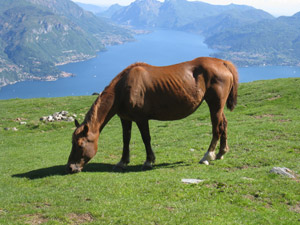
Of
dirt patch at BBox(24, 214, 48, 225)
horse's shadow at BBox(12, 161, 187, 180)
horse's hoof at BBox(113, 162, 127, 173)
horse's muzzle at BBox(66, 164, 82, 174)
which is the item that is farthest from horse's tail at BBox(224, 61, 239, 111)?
dirt patch at BBox(24, 214, 48, 225)

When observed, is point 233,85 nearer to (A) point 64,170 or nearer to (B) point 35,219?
(A) point 64,170

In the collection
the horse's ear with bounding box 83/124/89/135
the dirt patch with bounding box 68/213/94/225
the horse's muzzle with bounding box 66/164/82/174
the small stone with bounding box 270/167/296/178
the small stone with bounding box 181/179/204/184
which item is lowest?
the horse's muzzle with bounding box 66/164/82/174

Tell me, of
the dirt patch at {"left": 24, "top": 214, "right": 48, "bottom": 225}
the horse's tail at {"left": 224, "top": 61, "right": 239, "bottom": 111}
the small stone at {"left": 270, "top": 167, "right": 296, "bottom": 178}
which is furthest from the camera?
the horse's tail at {"left": 224, "top": 61, "right": 239, "bottom": 111}

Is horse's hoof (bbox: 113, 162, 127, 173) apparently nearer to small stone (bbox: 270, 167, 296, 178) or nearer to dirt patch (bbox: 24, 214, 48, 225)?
dirt patch (bbox: 24, 214, 48, 225)

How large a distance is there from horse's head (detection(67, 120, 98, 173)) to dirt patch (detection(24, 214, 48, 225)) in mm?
3212

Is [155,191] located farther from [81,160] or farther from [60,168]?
[60,168]

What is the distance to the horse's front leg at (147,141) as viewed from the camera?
406 inches

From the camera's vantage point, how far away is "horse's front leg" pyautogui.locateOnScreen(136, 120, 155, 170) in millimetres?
10320

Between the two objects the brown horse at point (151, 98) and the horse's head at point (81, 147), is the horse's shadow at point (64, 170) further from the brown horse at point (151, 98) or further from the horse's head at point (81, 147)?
the horse's head at point (81, 147)

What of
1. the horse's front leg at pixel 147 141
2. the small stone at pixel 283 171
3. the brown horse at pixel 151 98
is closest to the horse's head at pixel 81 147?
the brown horse at pixel 151 98

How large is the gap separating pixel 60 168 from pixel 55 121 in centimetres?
1364

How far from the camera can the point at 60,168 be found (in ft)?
36.2

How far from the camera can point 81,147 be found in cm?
974

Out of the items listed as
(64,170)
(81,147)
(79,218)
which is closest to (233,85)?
(81,147)
